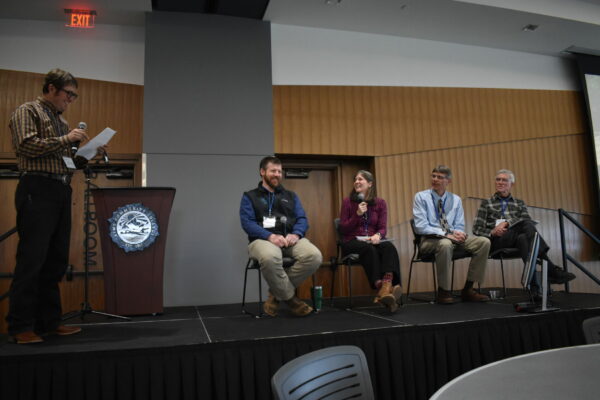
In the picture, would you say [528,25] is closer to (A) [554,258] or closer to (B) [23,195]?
(A) [554,258]

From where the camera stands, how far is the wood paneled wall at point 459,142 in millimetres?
5293

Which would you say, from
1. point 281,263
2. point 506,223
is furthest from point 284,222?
point 506,223

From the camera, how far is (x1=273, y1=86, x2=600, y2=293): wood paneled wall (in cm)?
529

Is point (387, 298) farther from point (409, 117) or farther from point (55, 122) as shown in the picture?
point (409, 117)

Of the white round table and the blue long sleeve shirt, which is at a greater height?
the blue long sleeve shirt

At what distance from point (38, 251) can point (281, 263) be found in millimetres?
1472

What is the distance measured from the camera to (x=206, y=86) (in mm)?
4793

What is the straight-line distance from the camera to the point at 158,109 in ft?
15.1

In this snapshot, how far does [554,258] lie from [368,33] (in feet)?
11.4

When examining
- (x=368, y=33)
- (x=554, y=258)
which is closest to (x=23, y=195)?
(x=368, y=33)

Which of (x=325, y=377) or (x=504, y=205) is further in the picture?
(x=504, y=205)

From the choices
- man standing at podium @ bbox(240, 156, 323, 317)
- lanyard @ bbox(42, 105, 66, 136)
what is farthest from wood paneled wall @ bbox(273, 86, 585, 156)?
lanyard @ bbox(42, 105, 66, 136)

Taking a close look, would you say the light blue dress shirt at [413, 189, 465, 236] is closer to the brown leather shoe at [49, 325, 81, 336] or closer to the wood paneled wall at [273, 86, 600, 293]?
the wood paneled wall at [273, 86, 600, 293]

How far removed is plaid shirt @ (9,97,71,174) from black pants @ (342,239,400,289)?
208 cm
